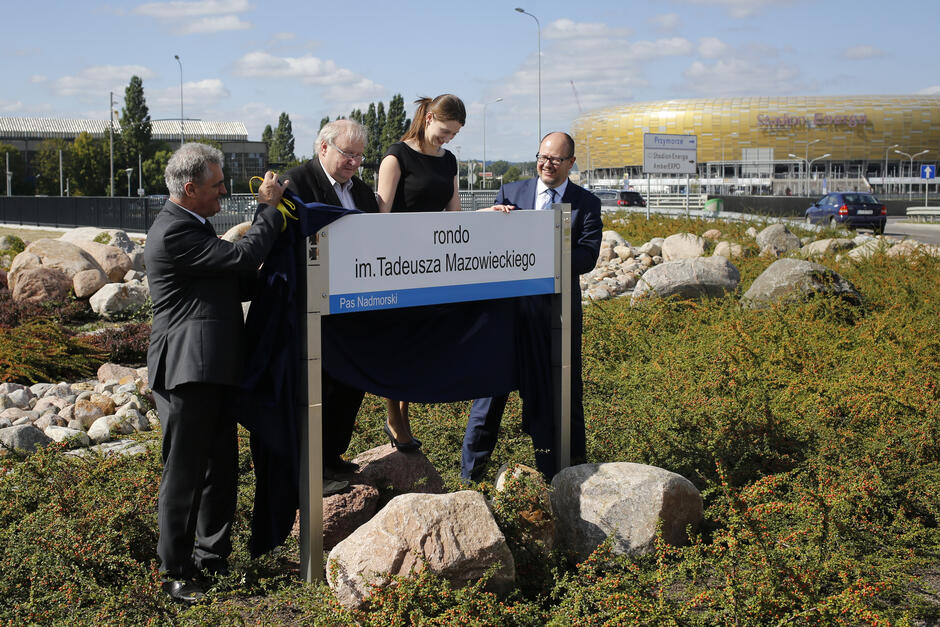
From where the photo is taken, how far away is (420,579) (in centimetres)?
334

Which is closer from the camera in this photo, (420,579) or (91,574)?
(420,579)

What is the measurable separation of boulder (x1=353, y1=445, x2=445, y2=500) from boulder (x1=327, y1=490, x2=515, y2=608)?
102cm

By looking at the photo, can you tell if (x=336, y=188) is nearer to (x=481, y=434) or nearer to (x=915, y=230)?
(x=481, y=434)

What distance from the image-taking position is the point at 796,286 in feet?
32.4

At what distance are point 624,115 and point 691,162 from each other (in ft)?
341

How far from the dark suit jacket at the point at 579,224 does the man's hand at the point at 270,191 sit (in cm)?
157

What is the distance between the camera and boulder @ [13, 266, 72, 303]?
11.8 meters

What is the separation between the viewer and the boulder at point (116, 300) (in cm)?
1176

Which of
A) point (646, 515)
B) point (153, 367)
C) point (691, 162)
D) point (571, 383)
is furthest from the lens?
point (691, 162)

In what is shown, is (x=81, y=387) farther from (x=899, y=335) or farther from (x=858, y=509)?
(x=899, y=335)

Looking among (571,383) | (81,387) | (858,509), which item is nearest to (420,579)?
(571,383)

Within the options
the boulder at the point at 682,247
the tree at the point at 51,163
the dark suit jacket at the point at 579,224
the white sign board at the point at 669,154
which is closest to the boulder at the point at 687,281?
the boulder at the point at 682,247

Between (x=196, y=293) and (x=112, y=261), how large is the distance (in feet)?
35.5

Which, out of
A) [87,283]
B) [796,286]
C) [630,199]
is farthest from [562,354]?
[630,199]
